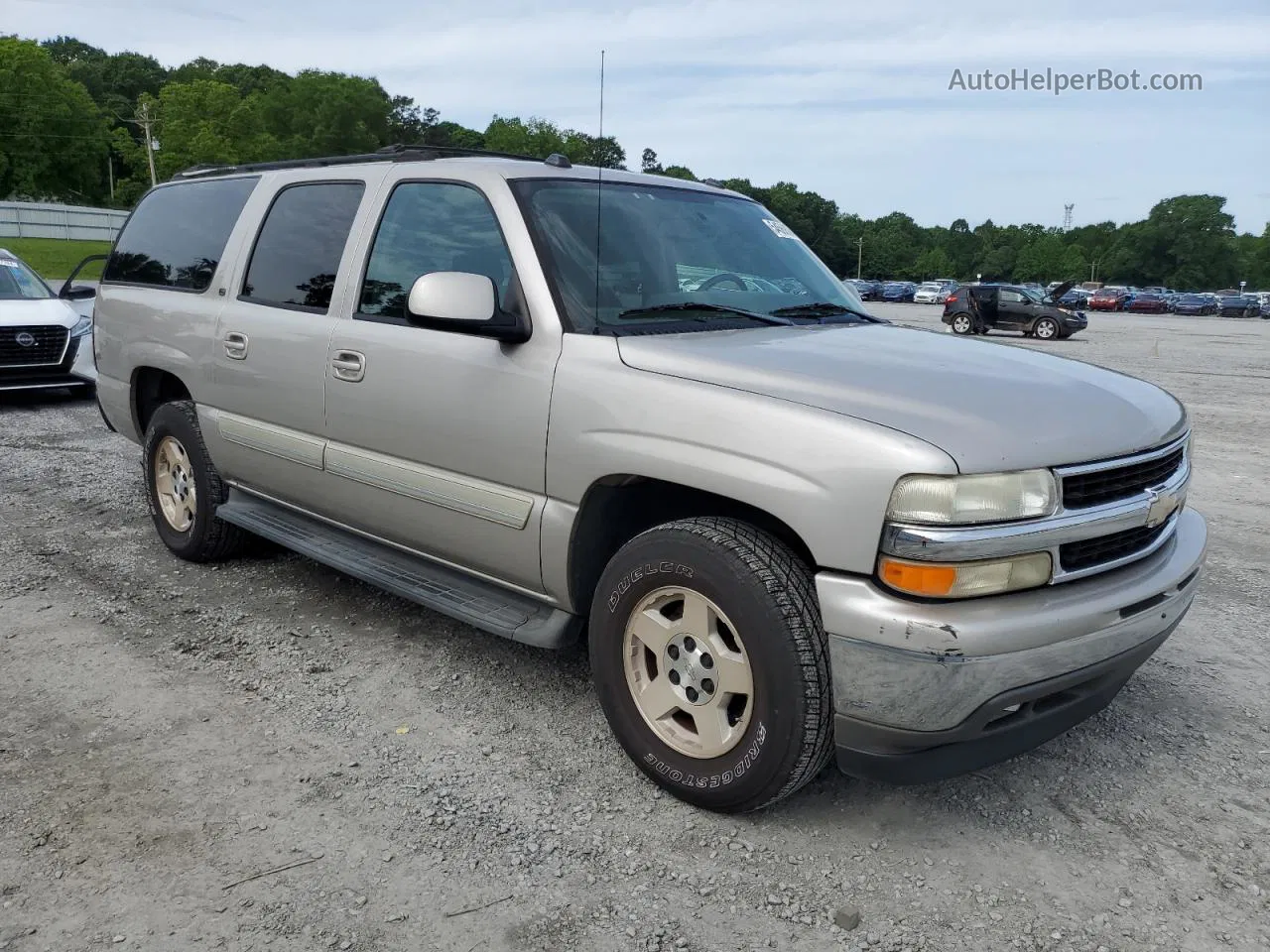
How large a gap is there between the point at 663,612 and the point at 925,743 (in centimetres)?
85

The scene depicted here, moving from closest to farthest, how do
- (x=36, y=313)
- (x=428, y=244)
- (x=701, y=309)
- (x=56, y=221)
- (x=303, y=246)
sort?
(x=701, y=309) → (x=428, y=244) → (x=303, y=246) → (x=36, y=313) → (x=56, y=221)

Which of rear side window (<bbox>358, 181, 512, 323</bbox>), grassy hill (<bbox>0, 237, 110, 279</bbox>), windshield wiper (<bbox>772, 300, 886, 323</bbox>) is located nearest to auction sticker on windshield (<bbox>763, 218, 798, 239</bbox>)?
windshield wiper (<bbox>772, 300, 886, 323</bbox>)

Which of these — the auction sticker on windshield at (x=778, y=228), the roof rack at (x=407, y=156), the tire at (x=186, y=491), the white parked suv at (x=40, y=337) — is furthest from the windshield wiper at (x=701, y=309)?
the white parked suv at (x=40, y=337)

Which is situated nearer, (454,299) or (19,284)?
(454,299)

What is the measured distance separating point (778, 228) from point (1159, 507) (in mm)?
2069

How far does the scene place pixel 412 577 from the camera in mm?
3783

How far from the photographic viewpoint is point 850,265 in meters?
109

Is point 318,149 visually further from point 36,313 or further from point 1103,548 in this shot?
point 1103,548

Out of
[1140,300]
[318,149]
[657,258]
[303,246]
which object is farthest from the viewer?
[318,149]

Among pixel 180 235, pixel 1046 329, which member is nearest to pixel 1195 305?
pixel 1046 329

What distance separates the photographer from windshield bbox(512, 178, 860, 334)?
3328 mm

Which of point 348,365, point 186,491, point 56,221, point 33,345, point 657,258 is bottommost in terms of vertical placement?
point 186,491

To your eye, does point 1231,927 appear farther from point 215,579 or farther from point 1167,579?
point 215,579

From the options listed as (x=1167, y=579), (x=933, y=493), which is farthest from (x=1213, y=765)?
(x=933, y=493)
